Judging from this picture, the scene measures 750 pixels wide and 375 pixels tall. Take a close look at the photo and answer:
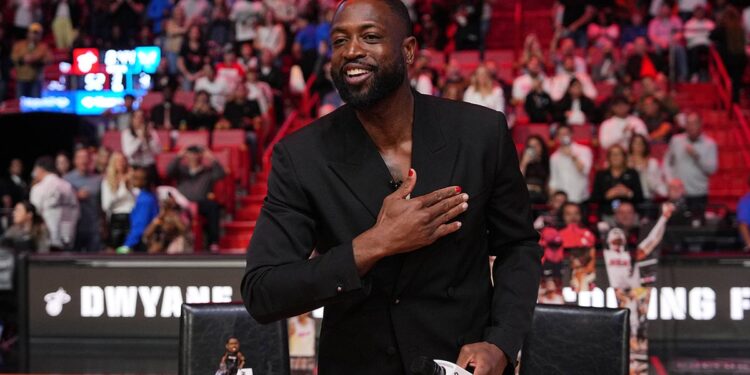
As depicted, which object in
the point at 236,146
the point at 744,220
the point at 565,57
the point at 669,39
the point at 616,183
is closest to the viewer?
the point at 744,220

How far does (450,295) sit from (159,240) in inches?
320

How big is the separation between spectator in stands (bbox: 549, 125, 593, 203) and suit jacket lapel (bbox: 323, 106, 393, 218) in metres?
8.82

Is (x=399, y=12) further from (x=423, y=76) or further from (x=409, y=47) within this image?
(x=423, y=76)

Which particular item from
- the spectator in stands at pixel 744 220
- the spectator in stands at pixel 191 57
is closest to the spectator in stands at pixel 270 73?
the spectator in stands at pixel 191 57

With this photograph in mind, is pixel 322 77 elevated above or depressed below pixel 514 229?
above

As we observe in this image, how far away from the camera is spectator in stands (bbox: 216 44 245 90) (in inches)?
599

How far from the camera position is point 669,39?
16.1 meters

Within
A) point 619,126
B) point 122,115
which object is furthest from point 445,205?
point 122,115

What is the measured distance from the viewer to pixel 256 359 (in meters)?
5.11

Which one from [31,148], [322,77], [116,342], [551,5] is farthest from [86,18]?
[116,342]

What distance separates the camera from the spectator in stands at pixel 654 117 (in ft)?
43.3

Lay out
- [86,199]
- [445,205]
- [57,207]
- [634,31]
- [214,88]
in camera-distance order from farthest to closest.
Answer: [634,31], [214,88], [86,199], [57,207], [445,205]

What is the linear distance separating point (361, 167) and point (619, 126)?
10172mm

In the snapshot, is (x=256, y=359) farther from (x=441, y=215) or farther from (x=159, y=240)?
(x=159, y=240)
